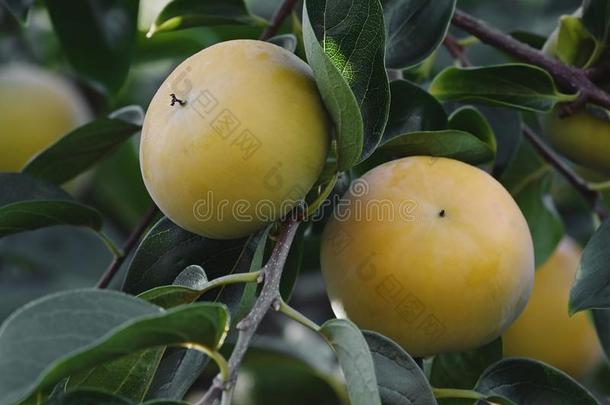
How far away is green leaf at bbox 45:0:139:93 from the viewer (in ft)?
5.66

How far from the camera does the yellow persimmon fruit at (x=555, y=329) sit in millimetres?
1745

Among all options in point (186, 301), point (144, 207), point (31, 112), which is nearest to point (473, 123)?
point (186, 301)

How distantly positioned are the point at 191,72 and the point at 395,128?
0.34 m

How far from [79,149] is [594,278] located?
2.68 ft

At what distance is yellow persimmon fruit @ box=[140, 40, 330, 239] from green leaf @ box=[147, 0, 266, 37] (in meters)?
0.51

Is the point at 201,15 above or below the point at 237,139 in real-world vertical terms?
below

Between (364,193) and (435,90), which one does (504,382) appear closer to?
(364,193)

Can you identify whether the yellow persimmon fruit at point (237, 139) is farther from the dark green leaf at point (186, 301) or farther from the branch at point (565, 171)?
the branch at point (565, 171)

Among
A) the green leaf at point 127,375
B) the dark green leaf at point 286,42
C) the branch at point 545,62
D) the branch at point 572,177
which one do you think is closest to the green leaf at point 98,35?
the dark green leaf at point 286,42

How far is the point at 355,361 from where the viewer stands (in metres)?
0.89

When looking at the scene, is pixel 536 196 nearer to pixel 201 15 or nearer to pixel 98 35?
pixel 201 15

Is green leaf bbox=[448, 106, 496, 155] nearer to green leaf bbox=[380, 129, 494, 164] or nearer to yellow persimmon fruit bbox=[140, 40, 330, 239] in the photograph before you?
green leaf bbox=[380, 129, 494, 164]

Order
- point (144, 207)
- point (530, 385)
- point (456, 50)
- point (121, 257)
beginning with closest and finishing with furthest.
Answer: point (530, 385) < point (121, 257) < point (456, 50) < point (144, 207)

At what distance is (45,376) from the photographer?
0.74m
